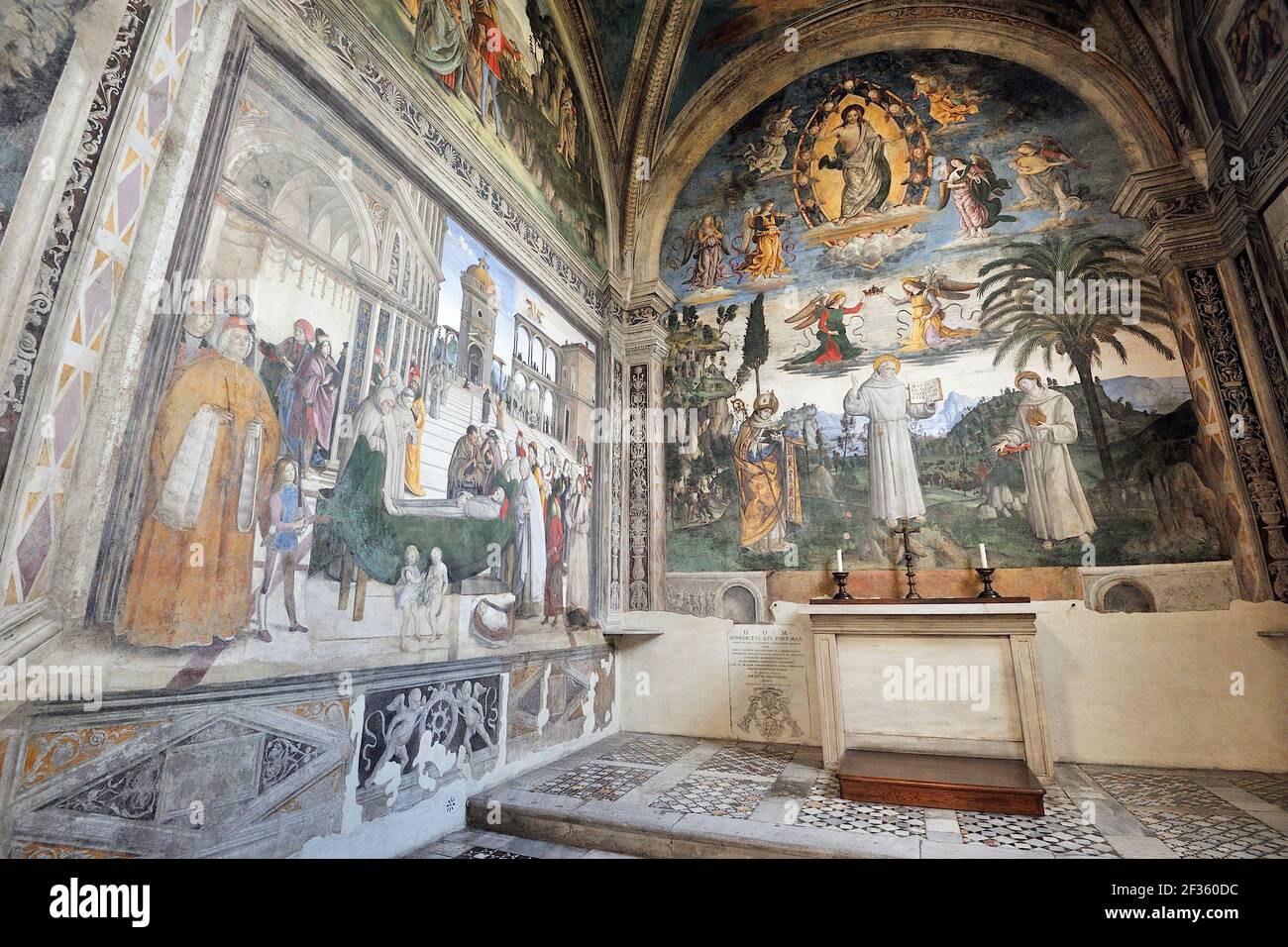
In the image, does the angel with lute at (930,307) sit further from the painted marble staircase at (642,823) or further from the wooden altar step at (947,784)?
the painted marble staircase at (642,823)

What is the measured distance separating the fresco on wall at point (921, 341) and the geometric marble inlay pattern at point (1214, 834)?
103 inches

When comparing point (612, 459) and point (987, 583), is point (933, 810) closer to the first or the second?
point (987, 583)

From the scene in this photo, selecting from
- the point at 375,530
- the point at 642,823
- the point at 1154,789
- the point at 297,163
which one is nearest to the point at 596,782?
the point at 642,823

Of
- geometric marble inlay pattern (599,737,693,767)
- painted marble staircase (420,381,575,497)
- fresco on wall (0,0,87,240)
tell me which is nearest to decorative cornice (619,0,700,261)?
painted marble staircase (420,381,575,497)

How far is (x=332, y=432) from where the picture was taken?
4.05 m

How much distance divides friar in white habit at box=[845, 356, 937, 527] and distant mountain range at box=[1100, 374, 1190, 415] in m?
1.75

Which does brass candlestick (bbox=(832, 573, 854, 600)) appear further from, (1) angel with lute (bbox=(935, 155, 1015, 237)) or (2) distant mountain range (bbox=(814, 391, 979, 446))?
(1) angel with lute (bbox=(935, 155, 1015, 237))

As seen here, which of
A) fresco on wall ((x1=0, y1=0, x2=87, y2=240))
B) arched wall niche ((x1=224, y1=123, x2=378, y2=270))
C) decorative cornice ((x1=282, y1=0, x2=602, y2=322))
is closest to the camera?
fresco on wall ((x1=0, y1=0, x2=87, y2=240))

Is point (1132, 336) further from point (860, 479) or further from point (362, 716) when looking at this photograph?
point (362, 716)

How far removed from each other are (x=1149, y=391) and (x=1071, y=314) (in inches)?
44.7

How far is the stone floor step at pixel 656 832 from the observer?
155 inches

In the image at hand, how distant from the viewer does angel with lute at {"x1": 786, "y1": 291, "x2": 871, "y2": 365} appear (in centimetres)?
796

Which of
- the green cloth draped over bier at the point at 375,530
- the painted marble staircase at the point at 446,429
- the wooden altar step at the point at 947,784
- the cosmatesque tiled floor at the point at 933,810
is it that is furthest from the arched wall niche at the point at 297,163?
the wooden altar step at the point at 947,784

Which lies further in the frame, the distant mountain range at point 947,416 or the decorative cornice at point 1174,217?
the distant mountain range at point 947,416
